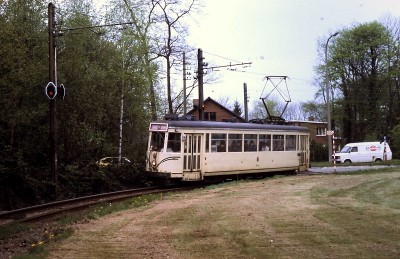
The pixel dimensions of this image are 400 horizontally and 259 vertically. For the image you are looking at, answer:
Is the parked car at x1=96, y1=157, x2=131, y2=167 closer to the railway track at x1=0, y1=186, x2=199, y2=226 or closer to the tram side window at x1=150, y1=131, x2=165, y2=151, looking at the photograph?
the tram side window at x1=150, y1=131, x2=165, y2=151

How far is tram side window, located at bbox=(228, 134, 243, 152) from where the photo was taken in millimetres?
21375

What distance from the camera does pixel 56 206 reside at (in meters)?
15.2

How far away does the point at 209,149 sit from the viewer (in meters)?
20.3

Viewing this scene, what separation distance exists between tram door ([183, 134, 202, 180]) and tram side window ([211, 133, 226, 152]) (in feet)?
2.32

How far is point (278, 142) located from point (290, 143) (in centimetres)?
136

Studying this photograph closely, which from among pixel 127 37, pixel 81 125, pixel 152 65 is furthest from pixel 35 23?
pixel 152 65

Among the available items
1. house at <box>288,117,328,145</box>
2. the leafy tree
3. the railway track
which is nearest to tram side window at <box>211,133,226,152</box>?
the railway track

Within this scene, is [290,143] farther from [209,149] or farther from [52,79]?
[52,79]

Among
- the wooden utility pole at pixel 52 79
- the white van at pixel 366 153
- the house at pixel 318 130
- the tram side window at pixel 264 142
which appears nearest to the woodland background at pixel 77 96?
the wooden utility pole at pixel 52 79

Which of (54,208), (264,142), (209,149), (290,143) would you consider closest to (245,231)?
(54,208)

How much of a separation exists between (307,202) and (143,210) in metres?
4.04

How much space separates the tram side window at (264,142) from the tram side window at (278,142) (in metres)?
0.44

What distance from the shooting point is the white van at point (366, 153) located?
4253cm

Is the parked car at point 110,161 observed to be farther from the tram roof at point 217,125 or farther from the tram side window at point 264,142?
the tram side window at point 264,142
